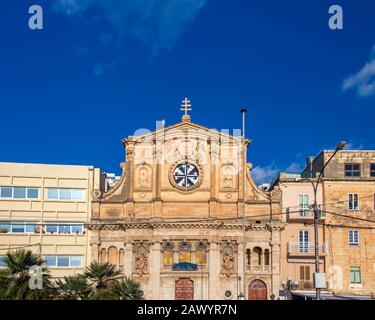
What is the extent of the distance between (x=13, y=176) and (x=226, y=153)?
70.7ft

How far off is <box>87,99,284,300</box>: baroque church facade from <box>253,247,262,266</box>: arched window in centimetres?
11

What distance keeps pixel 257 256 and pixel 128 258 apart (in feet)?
41.5

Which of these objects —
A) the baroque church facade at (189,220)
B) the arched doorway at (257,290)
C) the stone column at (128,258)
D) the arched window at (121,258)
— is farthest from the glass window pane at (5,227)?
the arched doorway at (257,290)

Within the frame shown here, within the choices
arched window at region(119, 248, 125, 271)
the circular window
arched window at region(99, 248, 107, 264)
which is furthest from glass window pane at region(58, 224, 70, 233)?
the circular window

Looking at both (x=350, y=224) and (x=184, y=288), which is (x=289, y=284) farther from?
(x=184, y=288)

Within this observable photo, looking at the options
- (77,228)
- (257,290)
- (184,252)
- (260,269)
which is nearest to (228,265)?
(260,269)

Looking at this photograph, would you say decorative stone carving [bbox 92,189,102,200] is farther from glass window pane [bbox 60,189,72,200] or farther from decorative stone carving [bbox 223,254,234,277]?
decorative stone carving [bbox 223,254,234,277]

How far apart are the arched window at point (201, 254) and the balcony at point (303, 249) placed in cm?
823

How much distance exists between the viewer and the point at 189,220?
6072cm

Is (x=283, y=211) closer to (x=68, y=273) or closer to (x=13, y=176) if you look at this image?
(x=68, y=273)

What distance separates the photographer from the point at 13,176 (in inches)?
2470

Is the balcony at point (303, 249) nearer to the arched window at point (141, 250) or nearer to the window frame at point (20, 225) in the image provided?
the arched window at point (141, 250)

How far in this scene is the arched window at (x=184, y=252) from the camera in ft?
198
